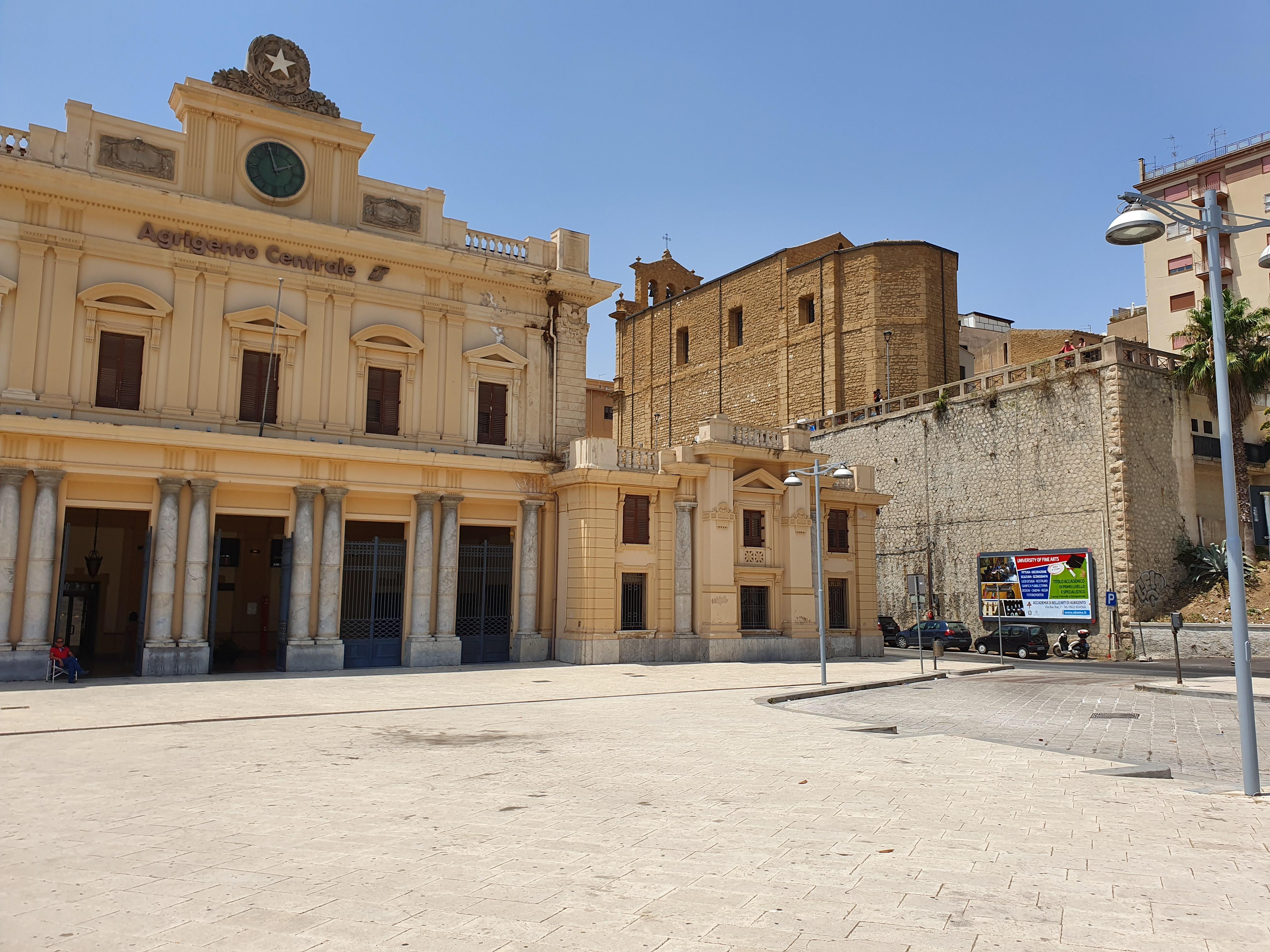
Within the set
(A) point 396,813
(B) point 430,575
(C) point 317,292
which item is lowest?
(A) point 396,813

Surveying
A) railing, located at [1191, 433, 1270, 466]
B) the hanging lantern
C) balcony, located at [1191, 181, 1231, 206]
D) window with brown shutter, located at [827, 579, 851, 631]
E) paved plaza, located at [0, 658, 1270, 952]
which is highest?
balcony, located at [1191, 181, 1231, 206]

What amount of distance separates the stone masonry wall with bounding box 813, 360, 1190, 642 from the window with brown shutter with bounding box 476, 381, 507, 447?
21915mm

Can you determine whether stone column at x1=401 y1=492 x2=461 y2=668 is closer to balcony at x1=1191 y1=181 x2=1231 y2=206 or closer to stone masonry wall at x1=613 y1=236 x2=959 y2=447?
stone masonry wall at x1=613 y1=236 x2=959 y2=447

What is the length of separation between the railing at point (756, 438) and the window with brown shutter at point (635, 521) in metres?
3.66

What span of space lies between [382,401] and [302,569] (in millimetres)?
5278

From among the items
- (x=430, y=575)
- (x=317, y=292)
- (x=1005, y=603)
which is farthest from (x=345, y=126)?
(x=1005, y=603)

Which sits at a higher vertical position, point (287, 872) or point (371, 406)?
point (371, 406)

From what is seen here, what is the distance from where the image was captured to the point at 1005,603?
122ft

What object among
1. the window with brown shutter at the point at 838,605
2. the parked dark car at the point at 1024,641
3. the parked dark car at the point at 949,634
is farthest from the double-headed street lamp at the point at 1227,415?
the parked dark car at the point at 949,634

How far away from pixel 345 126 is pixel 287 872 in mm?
24046

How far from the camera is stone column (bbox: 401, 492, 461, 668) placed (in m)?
24.9

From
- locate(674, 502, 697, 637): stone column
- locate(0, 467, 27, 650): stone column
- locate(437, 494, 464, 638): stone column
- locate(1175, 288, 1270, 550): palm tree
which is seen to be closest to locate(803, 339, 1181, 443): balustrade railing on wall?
locate(1175, 288, 1270, 550): palm tree

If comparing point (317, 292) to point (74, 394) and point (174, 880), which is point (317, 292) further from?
point (174, 880)

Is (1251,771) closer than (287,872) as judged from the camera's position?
No
